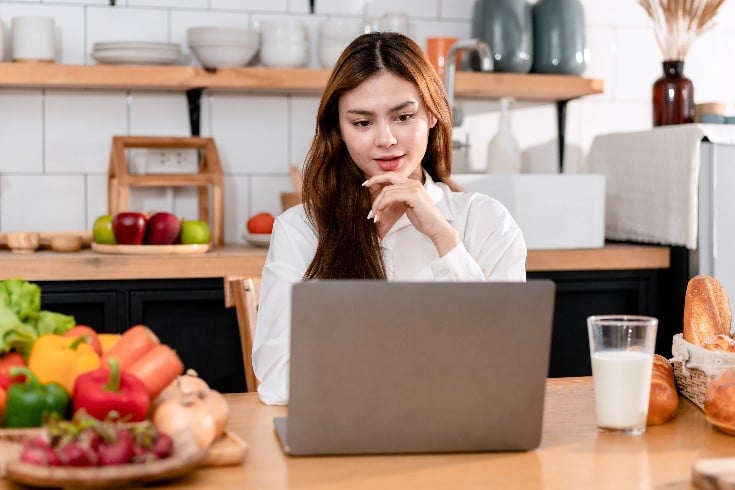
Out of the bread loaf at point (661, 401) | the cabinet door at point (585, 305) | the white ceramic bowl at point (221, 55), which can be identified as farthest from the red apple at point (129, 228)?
the bread loaf at point (661, 401)

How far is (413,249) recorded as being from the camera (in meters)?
2.04

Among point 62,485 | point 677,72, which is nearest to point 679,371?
point 62,485

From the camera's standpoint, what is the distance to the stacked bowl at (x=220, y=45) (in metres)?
3.10

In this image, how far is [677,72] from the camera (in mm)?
3205

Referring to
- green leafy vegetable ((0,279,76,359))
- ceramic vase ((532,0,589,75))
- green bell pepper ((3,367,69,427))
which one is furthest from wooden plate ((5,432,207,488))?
ceramic vase ((532,0,589,75))

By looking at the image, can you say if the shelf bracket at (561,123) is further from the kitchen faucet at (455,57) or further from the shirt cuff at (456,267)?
the shirt cuff at (456,267)

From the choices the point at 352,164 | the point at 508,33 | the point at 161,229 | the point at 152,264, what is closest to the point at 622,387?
the point at 352,164

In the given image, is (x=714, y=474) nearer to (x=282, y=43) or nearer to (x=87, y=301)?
(x=87, y=301)

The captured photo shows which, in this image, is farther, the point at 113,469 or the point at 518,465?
the point at 518,465

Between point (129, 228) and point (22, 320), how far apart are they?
1.59 m

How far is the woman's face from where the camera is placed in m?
1.89

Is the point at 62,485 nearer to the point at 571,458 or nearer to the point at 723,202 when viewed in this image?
the point at 571,458

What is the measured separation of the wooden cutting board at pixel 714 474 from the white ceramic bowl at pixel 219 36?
232cm

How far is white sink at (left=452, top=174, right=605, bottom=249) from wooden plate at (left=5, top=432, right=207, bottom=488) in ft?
6.79
